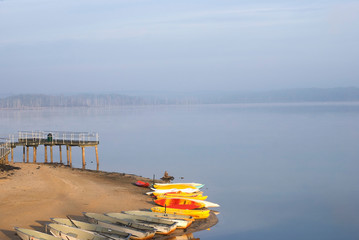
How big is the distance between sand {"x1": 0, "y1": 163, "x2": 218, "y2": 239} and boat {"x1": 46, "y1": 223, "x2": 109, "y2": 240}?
1667mm

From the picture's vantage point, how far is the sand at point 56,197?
2145 centimetres

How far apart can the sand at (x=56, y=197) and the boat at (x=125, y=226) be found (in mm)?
1949

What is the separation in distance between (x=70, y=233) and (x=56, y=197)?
7406 millimetres

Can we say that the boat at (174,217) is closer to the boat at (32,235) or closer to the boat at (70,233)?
the boat at (70,233)

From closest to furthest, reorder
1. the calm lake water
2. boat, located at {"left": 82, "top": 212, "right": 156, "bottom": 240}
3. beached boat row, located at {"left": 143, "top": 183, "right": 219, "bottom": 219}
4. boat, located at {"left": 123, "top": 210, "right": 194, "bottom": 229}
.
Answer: boat, located at {"left": 82, "top": 212, "right": 156, "bottom": 240}
boat, located at {"left": 123, "top": 210, "right": 194, "bottom": 229}
beached boat row, located at {"left": 143, "top": 183, "right": 219, "bottom": 219}
the calm lake water

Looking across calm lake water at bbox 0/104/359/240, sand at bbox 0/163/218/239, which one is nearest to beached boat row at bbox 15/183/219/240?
sand at bbox 0/163/218/239

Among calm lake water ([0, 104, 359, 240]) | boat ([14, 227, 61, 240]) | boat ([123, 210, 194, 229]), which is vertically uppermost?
boat ([14, 227, 61, 240])

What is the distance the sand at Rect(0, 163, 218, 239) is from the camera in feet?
70.4

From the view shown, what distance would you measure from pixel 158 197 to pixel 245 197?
1000 cm

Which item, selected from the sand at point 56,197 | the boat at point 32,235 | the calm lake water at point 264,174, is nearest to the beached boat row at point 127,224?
the boat at point 32,235

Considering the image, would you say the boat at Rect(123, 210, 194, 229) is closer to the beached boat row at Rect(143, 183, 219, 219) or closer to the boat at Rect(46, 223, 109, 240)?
the beached boat row at Rect(143, 183, 219, 219)

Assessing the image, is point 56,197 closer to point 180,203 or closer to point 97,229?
point 180,203

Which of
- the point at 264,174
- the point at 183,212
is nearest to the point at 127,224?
the point at 183,212

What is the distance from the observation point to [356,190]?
37062mm
